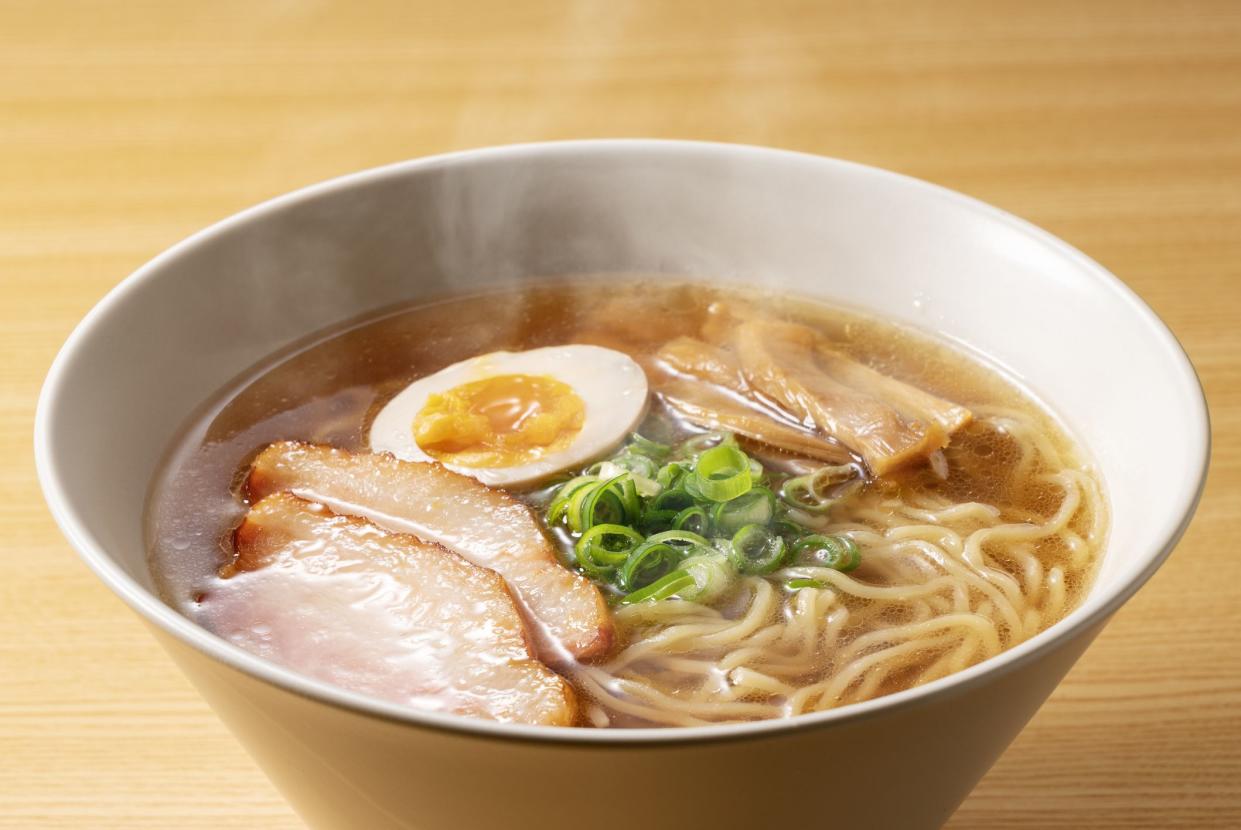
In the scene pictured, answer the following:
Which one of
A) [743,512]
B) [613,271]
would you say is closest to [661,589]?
[743,512]

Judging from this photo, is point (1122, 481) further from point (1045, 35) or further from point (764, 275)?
point (1045, 35)

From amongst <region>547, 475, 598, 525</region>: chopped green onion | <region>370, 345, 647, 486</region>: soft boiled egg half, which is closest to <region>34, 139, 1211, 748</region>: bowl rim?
<region>370, 345, 647, 486</region>: soft boiled egg half

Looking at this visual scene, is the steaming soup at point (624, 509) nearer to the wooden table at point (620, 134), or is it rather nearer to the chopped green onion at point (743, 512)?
the chopped green onion at point (743, 512)

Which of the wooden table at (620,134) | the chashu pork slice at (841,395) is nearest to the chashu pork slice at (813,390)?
the chashu pork slice at (841,395)

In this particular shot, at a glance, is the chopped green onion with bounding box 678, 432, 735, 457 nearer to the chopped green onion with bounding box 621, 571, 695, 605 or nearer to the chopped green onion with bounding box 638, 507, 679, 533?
the chopped green onion with bounding box 638, 507, 679, 533

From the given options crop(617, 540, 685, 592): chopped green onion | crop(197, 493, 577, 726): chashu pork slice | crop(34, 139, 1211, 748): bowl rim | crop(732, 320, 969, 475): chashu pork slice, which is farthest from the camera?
crop(732, 320, 969, 475): chashu pork slice

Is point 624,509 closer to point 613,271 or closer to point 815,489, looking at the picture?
point 815,489
